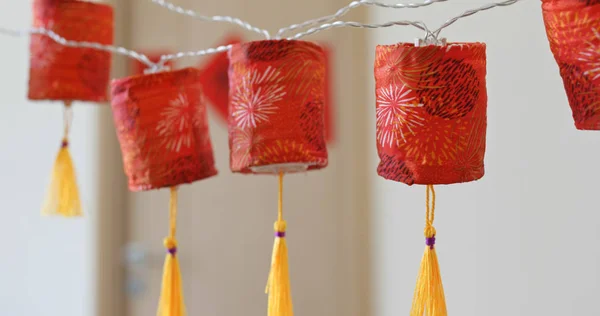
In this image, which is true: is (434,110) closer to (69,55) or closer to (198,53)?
(198,53)

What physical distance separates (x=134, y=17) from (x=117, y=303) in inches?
29.5

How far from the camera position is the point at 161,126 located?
586mm

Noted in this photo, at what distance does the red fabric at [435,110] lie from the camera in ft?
1.55

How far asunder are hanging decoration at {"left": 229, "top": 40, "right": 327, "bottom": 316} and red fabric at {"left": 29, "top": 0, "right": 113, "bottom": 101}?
10.0 inches

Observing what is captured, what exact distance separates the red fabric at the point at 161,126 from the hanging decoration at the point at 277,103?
2.4 inches

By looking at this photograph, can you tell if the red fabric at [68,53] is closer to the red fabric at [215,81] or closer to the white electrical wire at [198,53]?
the white electrical wire at [198,53]

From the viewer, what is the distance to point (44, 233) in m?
1.60

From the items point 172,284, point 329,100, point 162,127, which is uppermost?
point 329,100

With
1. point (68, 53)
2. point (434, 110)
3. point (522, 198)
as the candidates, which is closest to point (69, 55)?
point (68, 53)

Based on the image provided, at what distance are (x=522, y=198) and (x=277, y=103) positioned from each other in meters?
0.38

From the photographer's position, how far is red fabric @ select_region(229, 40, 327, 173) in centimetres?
53

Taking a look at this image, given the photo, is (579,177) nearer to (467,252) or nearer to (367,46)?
(467,252)

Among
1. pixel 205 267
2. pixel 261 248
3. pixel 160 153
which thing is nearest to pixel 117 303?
pixel 205 267

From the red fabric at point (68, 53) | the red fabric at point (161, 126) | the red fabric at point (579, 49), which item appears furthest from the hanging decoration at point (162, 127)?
the red fabric at point (579, 49)
